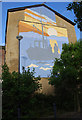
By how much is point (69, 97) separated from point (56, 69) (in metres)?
3.25

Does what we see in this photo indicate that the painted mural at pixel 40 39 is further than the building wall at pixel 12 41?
No

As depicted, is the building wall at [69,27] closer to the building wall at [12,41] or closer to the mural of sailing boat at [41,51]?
the mural of sailing boat at [41,51]

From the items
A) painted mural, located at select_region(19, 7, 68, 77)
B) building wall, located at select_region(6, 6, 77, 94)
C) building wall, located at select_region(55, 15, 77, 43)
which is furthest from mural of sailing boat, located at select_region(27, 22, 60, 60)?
building wall, located at select_region(55, 15, 77, 43)

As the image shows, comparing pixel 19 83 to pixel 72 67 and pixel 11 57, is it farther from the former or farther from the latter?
pixel 11 57

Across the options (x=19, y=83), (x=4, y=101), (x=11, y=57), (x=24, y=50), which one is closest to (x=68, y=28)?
(x=24, y=50)

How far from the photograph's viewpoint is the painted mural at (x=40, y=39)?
658 inches

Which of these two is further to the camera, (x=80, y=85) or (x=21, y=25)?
(x=21, y=25)

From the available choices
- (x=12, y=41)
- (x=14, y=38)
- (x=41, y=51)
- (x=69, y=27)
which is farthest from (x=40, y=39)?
(x=69, y=27)

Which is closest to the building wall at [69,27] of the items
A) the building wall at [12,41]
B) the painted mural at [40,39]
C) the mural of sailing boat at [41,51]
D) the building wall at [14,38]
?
the building wall at [14,38]

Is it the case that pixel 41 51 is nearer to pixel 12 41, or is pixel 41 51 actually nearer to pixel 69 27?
pixel 12 41

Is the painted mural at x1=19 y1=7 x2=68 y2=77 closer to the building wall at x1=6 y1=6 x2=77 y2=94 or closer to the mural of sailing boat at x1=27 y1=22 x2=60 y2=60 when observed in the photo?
the mural of sailing boat at x1=27 y1=22 x2=60 y2=60

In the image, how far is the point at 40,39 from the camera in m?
18.5

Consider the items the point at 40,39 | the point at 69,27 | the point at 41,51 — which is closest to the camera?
the point at 41,51

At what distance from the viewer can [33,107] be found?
10.2m
